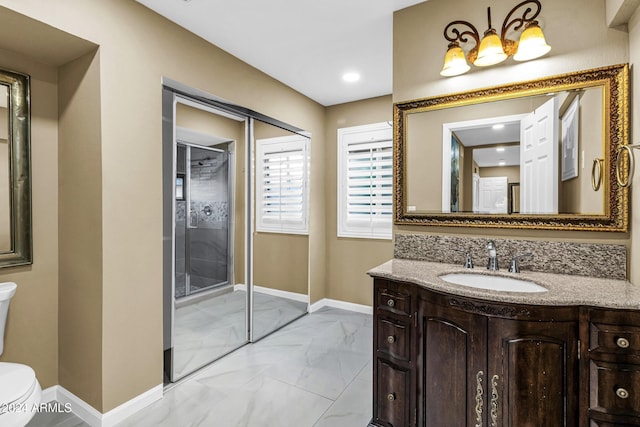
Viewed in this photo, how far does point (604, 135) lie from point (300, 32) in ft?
6.72

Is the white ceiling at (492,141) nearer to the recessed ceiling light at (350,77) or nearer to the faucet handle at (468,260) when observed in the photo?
the faucet handle at (468,260)

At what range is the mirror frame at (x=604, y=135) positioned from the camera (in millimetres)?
1558

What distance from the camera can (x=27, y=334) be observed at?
2.01 meters

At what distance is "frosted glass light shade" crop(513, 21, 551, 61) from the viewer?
5.36 ft

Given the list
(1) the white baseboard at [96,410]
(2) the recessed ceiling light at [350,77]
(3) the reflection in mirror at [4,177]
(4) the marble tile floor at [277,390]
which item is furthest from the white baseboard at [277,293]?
(2) the recessed ceiling light at [350,77]

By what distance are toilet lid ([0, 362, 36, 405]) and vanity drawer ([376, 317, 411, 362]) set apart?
5.67 ft

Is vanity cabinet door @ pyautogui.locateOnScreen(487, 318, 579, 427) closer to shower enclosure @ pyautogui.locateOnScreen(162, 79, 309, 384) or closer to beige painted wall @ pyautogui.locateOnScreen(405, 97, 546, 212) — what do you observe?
beige painted wall @ pyautogui.locateOnScreen(405, 97, 546, 212)

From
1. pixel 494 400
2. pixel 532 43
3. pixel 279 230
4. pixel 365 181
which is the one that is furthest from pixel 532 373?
pixel 365 181

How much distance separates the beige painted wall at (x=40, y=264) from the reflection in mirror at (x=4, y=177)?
0.12 meters

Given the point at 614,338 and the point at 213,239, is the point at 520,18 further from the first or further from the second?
the point at 213,239

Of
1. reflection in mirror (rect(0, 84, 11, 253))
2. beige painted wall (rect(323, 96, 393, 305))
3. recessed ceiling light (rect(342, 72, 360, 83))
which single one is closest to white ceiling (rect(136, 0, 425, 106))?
recessed ceiling light (rect(342, 72, 360, 83))

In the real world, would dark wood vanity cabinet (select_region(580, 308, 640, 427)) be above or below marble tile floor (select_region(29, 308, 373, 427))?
above

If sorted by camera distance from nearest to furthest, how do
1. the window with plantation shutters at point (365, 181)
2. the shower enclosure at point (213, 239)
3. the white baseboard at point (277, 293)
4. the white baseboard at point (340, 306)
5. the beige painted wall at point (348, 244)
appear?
the shower enclosure at point (213, 239) → the white baseboard at point (277, 293) → the window with plantation shutters at point (365, 181) → the beige painted wall at point (348, 244) → the white baseboard at point (340, 306)

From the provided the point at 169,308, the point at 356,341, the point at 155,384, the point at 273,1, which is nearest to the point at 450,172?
the point at 273,1
